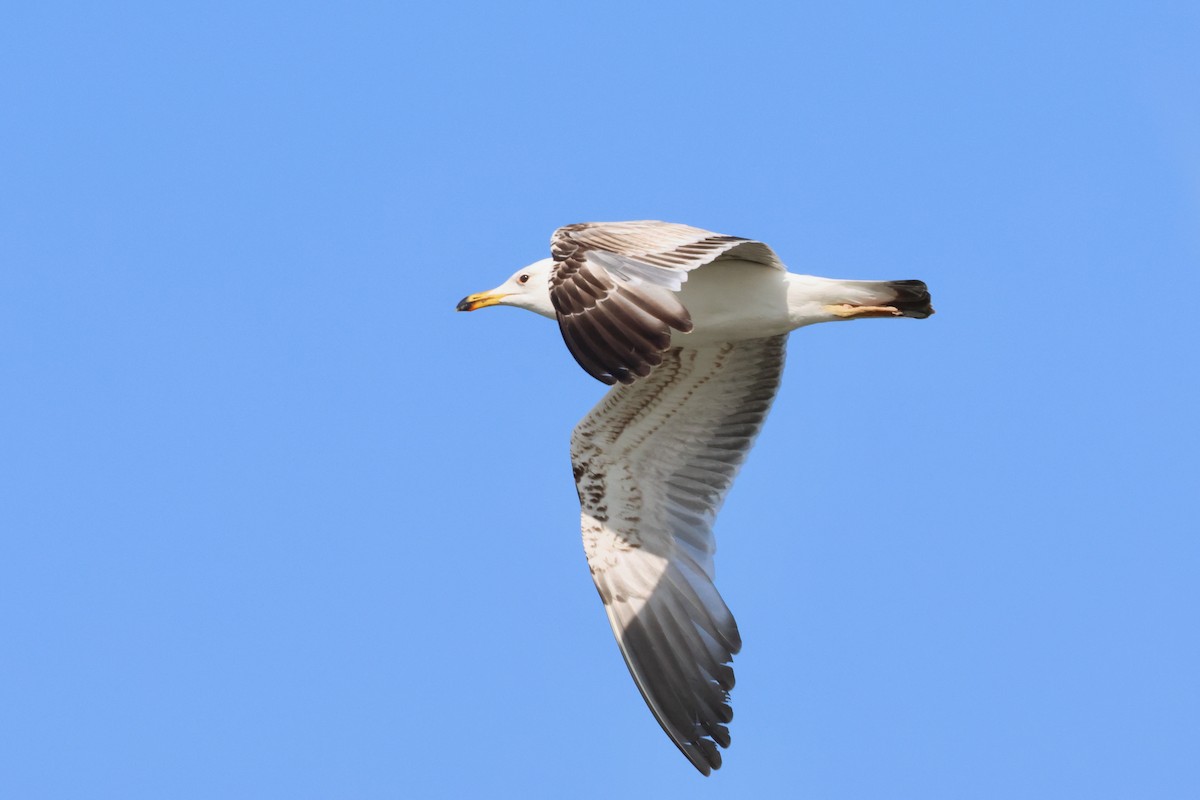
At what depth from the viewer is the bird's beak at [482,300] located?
42.5 feet

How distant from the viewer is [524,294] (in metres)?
12.8

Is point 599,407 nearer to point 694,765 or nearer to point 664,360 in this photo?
point 664,360

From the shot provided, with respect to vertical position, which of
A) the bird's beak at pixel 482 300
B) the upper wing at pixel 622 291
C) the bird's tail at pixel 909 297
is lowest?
the upper wing at pixel 622 291

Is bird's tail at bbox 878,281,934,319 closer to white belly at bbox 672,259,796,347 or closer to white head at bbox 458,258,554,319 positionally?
white belly at bbox 672,259,796,347

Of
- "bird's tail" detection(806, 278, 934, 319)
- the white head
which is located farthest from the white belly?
the white head

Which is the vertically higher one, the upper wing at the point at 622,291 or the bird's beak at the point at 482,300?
the bird's beak at the point at 482,300

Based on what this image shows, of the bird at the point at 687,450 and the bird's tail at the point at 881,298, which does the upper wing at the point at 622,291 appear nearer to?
the bird at the point at 687,450

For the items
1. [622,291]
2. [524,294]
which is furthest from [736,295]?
[622,291]

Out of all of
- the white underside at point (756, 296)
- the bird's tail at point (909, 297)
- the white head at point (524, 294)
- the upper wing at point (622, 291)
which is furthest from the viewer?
the white head at point (524, 294)

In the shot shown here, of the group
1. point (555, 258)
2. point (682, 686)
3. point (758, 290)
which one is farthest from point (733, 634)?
point (555, 258)

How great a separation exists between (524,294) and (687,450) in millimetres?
1905

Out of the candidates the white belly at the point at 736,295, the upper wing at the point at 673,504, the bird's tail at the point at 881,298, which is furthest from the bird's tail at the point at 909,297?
the upper wing at the point at 673,504

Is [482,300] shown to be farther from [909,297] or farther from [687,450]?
[909,297]

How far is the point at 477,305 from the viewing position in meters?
13.0
